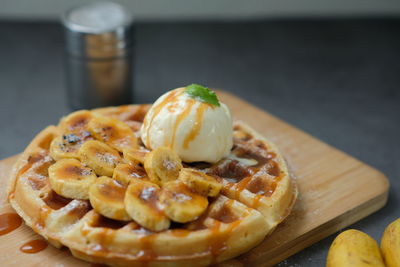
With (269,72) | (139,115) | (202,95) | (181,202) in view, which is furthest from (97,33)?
(181,202)

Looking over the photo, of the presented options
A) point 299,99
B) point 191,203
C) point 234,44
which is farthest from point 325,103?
point 191,203

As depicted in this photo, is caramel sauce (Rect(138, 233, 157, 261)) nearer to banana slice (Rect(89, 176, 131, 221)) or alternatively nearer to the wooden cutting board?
banana slice (Rect(89, 176, 131, 221))

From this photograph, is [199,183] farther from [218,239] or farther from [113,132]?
[113,132]

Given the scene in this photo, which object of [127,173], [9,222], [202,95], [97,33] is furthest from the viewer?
[97,33]

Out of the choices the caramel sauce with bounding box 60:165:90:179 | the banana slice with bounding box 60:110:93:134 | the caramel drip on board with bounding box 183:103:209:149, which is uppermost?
the caramel drip on board with bounding box 183:103:209:149

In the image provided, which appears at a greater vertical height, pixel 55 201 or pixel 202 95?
pixel 202 95

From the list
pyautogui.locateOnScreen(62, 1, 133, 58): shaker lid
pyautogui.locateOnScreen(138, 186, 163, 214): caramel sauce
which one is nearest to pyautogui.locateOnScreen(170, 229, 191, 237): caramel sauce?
pyautogui.locateOnScreen(138, 186, 163, 214): caramel sauce
